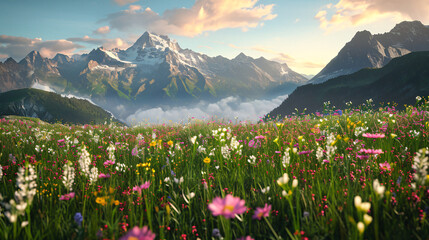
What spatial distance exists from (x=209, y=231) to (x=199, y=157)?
2.13 m

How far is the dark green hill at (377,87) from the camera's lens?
408 feet

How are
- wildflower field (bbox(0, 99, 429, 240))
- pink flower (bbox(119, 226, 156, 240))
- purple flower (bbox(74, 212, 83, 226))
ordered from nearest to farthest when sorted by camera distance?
pink flower (bbox(119, 226, 156, 240)), wildflower field (bbox(0, 99, 429, 240)), purple flower (bbox(74, 212, 83, 226))

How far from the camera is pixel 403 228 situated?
5.84ft

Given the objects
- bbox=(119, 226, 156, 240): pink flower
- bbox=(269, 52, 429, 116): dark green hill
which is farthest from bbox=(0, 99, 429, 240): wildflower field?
bbox=(269, 52, 429, 116): dark green hill

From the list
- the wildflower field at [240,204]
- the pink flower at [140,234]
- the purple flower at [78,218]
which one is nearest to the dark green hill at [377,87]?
the wildflower field at [240,204]

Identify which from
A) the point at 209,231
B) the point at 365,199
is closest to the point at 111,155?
the point at 209,231

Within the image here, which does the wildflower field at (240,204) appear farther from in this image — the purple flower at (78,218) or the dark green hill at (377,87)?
the dark green hill at (377,87)

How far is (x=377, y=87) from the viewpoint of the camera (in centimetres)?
14350

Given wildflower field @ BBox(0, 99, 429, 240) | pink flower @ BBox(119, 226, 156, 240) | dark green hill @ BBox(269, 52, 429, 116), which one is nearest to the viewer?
pink flower @ BBox(119, 226, 156, 240)

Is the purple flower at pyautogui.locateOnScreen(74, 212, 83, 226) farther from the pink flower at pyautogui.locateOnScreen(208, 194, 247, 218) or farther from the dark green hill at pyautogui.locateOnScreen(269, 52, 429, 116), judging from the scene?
the dark green hill at pyautogui.locateOnScreen(269, 52, 429, 116)

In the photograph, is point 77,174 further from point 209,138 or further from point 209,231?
point 209,138

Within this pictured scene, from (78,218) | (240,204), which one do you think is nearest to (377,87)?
(240,204)

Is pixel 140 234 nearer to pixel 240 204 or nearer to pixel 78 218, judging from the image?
pixel 240 204

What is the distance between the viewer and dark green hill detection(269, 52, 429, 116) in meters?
124
